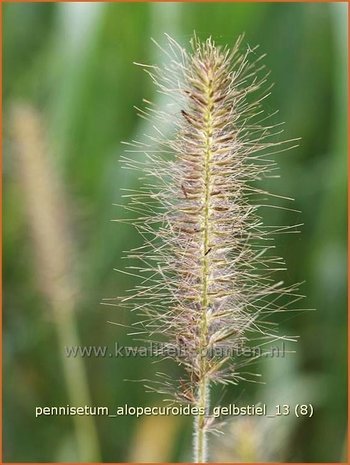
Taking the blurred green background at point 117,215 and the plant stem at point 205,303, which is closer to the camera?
the plant stem at point 205,303

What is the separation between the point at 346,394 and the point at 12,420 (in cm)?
76

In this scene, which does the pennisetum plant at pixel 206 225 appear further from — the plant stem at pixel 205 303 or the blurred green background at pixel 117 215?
the blurred green background at pixel 117 215

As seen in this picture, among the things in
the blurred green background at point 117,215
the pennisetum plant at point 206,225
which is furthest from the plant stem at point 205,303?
the blurred green background at point 117,215

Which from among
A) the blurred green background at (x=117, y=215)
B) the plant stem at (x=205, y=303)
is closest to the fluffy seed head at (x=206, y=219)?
the plant stem at (x=205, y=303)

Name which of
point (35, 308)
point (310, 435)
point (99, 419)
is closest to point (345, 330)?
point (310, 435)

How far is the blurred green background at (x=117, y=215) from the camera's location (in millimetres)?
1449

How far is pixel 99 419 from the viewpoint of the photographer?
1500 mm

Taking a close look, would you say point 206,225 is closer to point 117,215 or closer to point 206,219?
point 206,219

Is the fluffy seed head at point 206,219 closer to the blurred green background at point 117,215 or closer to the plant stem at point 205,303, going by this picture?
the plant stem at point 205,303

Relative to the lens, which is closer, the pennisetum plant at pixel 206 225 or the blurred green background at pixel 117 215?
the pennisetum plant at pixel 206 225

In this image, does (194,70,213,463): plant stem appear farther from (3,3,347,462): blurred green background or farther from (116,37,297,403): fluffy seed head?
(3,3,347,462): blurred green background

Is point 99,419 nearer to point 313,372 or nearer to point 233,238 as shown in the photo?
point 313,372

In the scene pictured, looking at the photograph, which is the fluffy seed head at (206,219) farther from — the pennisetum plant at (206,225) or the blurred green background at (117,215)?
the blurred green background at (117,215)

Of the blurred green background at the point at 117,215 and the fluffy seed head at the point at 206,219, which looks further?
the blurred green background at the point at 117,215
